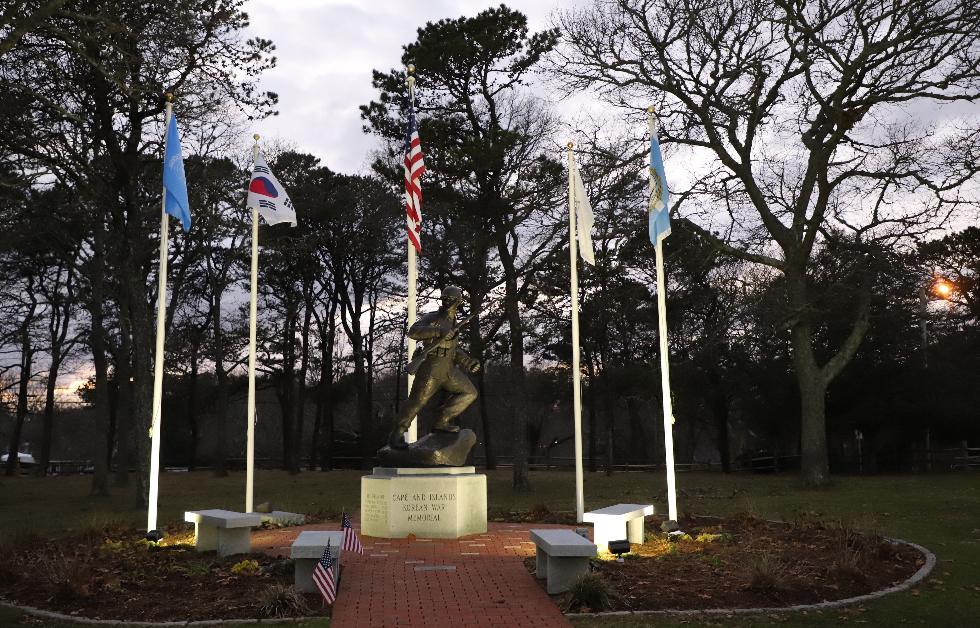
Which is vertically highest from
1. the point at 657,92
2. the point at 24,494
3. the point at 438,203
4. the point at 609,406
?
the point at 657,92

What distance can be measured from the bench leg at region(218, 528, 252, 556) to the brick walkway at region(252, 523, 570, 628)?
0.39 m

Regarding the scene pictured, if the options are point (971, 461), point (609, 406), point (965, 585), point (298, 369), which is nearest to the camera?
point (965, 585)

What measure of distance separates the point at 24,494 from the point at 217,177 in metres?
12.4

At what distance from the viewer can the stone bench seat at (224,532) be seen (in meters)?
11.8

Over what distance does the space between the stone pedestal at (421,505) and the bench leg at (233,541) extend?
240 centimetres

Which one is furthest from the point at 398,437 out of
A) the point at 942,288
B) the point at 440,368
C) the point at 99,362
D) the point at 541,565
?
the point at 942,288

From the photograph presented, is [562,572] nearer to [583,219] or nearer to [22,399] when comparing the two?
[583,219]

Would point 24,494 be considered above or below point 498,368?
below

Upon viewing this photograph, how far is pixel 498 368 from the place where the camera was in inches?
1779

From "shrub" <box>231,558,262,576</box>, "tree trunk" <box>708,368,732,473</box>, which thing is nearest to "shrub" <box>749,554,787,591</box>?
"shrub" <box>231,558,262,576</box>

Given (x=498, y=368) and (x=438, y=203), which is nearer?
(x=438, y=203)

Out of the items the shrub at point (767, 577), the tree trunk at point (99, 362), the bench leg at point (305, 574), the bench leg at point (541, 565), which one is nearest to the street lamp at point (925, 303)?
the shrub at point (767, 577)

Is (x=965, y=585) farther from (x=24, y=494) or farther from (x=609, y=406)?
(x=609, y=406)

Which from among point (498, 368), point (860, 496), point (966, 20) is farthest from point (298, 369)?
point (966, 20)
